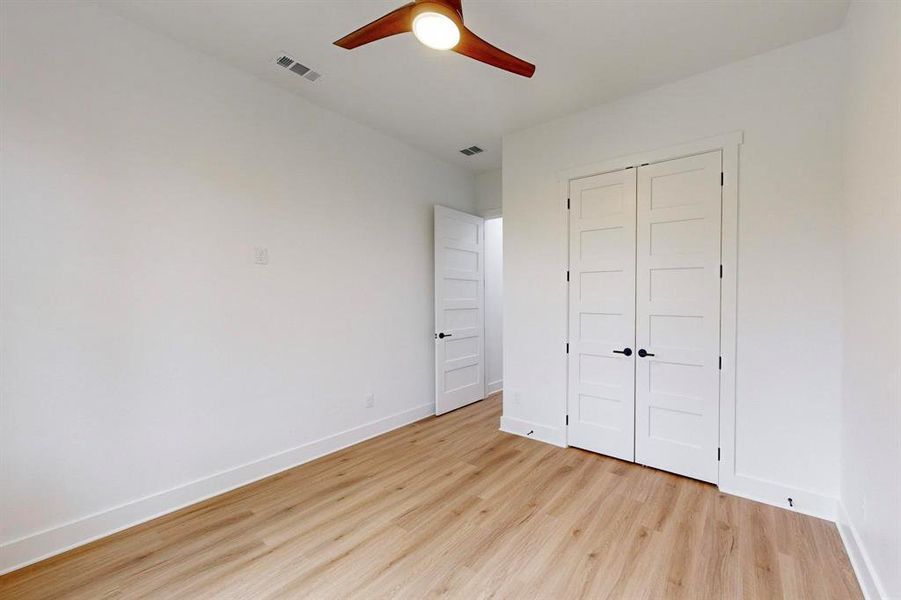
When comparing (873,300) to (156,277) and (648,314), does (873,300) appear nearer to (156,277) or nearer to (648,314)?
(648,314)

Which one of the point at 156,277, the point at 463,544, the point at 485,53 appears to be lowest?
the point at 463,544

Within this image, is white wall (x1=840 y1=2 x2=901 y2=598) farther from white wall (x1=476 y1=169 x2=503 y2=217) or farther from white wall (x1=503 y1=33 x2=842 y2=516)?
white wall (x1=476 y1=169 x2=503 y2=217)

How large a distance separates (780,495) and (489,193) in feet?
12.8

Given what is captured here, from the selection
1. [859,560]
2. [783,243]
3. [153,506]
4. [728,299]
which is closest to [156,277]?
[153,506]

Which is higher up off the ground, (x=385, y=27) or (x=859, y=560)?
(x=385, y=27)

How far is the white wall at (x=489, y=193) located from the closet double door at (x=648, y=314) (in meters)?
1.49

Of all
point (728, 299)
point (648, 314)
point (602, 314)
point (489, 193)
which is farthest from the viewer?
point (489, 193)

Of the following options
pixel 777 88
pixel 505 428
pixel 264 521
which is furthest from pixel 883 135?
pixel 264 521

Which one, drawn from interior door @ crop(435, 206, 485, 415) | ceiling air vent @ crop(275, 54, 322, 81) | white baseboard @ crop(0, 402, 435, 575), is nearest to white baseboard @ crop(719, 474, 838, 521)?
interior door @ crop(435, 206, 485, 415)

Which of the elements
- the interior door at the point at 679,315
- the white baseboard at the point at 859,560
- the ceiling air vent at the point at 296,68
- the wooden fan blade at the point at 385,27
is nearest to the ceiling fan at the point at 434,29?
the wooden fan blade at the point at 385,27

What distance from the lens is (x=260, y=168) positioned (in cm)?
280

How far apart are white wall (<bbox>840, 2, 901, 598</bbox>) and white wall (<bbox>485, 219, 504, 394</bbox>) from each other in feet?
11.2

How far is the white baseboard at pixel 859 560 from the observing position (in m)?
1.58

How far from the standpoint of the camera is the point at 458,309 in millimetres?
4441
